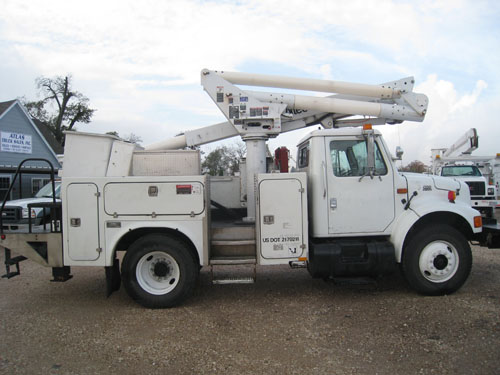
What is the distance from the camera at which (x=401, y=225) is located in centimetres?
550

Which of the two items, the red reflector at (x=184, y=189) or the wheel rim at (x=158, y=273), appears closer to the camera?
the red reflector at (x=184, y=189)

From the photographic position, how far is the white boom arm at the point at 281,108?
20.5ft

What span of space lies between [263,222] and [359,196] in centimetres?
144

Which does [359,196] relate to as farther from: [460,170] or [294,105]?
[460,170]

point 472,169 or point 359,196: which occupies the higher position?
point 472,169

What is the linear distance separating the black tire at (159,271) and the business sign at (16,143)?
58.4 feet

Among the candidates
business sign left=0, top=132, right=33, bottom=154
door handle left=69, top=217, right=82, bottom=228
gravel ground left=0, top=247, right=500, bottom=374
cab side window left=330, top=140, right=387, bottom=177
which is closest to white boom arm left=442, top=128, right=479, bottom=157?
gravel ground left=0, top=247, right=500, bottom=374

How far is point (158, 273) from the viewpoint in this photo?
18.0 ft

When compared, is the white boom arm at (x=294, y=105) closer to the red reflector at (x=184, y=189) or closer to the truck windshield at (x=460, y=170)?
the red reflector at (x=184, y=189)

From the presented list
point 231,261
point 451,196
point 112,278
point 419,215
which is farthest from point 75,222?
point 451,196

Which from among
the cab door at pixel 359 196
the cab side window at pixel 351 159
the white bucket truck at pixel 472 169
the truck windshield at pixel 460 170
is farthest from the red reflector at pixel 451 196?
the truck windshield at pixel 460 170

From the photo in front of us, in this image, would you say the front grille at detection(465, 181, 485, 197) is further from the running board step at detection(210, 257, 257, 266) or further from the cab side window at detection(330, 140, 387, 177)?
the running board step at detection(210, 257, 257, 266)

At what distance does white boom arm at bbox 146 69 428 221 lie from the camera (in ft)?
20.5

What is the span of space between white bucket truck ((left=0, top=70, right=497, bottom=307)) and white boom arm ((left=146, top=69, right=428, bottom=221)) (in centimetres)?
79
